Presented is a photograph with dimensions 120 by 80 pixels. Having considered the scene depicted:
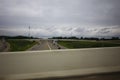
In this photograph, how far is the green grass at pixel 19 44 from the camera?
6024mm

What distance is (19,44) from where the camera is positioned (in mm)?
6418

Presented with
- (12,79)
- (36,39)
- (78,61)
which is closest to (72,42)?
(36,39)

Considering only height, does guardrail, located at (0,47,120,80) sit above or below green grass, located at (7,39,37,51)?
below

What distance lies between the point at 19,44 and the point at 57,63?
1.88 meters

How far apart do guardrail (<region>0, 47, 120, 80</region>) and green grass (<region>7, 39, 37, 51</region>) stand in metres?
1.05

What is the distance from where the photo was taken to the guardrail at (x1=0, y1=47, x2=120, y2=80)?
4883 millimetres

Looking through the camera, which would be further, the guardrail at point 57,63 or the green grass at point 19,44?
the green grass at point 19,44

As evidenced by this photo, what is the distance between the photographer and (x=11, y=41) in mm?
6562

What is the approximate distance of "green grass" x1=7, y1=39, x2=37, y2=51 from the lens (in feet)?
19.8

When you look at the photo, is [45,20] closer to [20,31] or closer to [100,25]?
[20,31]

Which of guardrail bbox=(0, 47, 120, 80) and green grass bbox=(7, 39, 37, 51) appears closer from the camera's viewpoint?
guardrail bbox=(0, 47, 120, 80)

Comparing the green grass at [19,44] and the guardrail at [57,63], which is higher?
the green grass at [19,44]

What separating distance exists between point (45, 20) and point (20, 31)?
46.9 inches

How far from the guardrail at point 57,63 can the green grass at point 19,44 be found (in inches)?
41.5
